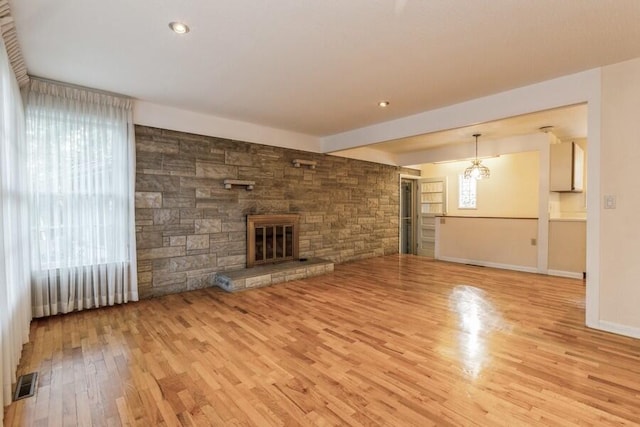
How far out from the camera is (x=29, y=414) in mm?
1725

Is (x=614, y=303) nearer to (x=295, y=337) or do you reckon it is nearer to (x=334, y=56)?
(x=295, y=337)

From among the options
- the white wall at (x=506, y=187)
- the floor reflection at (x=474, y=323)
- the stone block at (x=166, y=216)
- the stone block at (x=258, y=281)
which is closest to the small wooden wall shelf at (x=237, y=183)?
the stone block at (x=166, y=216)

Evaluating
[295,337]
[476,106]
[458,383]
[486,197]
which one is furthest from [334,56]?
[486,197]

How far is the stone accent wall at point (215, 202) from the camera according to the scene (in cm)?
390

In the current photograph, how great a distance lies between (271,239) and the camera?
5.17 meters

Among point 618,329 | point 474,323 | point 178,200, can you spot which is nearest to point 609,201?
point 618,329

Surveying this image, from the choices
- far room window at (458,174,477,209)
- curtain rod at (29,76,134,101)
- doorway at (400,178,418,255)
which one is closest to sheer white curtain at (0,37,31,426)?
curtain rod at (29,76,134,101)

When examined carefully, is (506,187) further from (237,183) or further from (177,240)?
(177,240)

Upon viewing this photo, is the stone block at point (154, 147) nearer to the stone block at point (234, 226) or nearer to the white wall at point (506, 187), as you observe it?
the stone block at point (234, 226)

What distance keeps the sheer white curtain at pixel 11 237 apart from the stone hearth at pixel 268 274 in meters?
2.05

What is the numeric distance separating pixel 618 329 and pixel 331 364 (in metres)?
2.80

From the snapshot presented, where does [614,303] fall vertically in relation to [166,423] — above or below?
above

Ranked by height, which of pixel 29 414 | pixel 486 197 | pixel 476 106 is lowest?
pixel 29 414

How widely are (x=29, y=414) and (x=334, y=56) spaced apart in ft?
10.8
